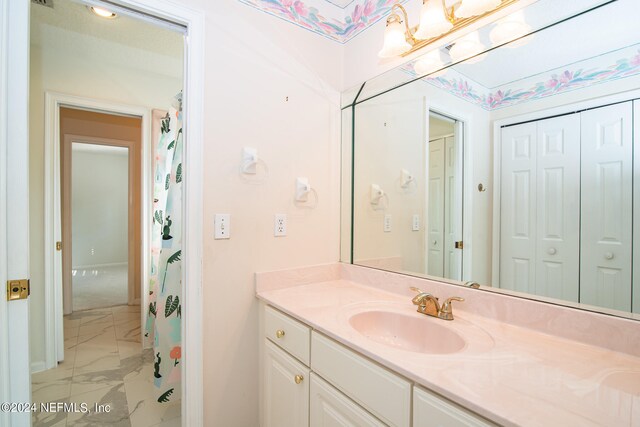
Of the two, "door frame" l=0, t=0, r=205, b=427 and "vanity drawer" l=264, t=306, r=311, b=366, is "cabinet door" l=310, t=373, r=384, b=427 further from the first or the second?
"door frame" l=0, t=0, r=205, b=427

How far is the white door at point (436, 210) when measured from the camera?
133 centimetres

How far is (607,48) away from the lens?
2.88 feet

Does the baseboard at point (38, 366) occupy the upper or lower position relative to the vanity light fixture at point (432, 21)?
lower

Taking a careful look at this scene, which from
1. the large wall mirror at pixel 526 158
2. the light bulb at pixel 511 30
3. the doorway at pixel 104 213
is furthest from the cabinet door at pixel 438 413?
the doorway at pixel 104 213

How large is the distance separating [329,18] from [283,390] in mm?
1973

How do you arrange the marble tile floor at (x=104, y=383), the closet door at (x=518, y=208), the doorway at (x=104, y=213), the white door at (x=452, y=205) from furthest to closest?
1. the doorway at (x=104, y=213)
2. the marble tile floor at (x=104, y=383)
3. the white door at (x=452, y=205)
4. the closet door at (x=518, y=208)

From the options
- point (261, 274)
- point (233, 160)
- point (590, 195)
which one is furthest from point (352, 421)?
point (233, 160)

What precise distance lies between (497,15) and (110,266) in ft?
22.9

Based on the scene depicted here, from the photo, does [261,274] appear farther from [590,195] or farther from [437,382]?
[590,195]

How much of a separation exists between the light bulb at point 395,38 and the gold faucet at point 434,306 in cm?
112

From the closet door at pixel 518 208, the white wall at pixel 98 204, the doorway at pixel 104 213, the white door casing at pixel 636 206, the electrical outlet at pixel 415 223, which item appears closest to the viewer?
the white door casing at pixel 636 206

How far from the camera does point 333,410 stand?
96cm

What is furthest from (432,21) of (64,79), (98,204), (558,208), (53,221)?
(98,204)

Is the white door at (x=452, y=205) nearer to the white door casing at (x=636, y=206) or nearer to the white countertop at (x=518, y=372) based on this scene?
the white countertop at (x=518, y=372)
